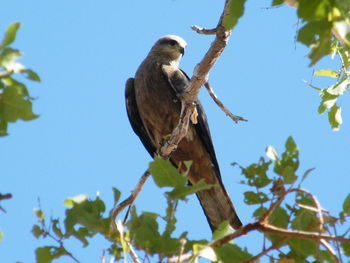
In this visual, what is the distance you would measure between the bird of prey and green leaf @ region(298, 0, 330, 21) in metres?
4.13

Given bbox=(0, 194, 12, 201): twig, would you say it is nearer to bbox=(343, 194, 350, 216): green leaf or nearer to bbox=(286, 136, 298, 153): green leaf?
bbox=(286, 136, 298, 153): green leaf

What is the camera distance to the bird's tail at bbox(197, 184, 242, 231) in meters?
5.58

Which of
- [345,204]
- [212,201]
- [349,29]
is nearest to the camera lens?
Result: [349,29]

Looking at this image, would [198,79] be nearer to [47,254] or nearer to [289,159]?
[289,159]

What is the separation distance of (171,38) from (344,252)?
17.4 feet

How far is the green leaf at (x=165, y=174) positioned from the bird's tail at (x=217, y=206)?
11.4ft

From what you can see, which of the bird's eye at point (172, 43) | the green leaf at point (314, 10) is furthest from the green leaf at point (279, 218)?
the bird's eye at point (172, 43)

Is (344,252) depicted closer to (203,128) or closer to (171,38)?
(203,128)

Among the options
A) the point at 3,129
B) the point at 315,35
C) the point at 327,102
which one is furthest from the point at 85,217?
the point at 327,102

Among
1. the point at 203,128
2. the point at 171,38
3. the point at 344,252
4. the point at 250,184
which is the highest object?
the point at 171,38

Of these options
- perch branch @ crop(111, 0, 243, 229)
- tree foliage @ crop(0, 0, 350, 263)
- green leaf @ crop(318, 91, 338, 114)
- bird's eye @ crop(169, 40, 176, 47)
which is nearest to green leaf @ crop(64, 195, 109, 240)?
tree foliage @ crop(0, 0, 350, 263)

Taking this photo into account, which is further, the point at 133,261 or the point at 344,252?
the point at 133,261

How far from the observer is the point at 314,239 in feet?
6.76

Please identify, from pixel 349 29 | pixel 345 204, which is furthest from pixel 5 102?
pixel 345 204
